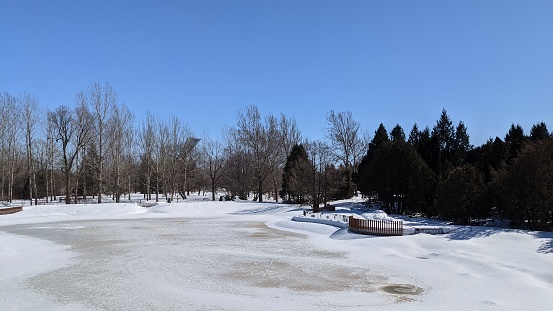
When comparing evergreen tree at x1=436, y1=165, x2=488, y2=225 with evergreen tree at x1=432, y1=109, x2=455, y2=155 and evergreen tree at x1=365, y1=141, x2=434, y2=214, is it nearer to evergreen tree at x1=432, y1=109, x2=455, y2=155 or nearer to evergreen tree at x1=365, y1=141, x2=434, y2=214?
evergreen tree at x1=365, y1=141, x2=434, y2=214

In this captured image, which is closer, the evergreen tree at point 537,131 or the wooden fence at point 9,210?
the evergreen tree at point 537,131

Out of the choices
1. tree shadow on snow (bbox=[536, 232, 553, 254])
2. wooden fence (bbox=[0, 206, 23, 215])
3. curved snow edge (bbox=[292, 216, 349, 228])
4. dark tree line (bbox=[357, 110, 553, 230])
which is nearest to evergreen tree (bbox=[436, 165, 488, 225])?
dark tree line (bbox=[357, 110, 553, 230])

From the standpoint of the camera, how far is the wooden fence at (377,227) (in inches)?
907

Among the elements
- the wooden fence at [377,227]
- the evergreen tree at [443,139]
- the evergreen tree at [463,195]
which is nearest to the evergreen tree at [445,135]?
the evergreen tree at [443,139]

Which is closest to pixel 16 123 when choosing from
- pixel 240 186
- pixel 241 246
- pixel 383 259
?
pixel 240 186

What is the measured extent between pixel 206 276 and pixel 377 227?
489 inches

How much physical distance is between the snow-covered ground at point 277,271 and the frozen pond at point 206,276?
40mm

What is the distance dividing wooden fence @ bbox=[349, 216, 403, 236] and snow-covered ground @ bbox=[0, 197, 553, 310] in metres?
0.81

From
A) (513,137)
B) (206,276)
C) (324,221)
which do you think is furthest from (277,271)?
(513,137)

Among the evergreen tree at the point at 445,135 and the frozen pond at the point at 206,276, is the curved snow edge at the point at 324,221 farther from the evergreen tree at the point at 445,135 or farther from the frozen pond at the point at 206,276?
the evergreen tree at the point at 445,135

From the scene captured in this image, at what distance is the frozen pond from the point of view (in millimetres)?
11281

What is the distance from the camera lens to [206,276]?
1451cm

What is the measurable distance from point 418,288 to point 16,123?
55.4 meters

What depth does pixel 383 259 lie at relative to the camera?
58.2 ft
